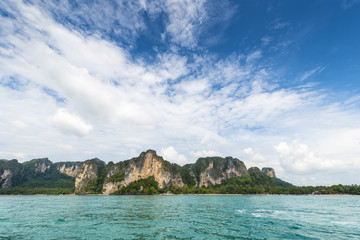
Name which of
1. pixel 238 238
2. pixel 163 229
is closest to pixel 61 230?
pixel 163 229

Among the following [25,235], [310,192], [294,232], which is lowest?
[25,235]

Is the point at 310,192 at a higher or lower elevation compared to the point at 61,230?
higher

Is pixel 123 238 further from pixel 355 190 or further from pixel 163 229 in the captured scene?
pixel 355 190

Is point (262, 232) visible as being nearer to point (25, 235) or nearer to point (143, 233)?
point (143, 233)

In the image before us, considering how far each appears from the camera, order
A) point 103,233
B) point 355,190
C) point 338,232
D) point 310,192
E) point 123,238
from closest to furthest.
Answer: point 123,238
point 103,233
point 338,232
point 355,190
point 310,192

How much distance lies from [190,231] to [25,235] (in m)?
18.6

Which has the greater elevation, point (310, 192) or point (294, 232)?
point (310, 192)

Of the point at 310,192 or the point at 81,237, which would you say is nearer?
the point at 81,237

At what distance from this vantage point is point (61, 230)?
2434 centimetres

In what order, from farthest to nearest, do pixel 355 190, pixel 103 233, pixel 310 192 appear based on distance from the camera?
pixel 310 192
pixel 355 190
pixel 103 233

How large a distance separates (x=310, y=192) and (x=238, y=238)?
8589 inches

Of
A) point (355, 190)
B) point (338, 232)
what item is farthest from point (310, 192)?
point (338, 232)

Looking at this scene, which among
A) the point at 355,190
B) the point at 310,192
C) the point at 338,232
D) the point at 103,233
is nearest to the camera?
the point at 103,233

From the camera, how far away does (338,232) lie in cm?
2411
